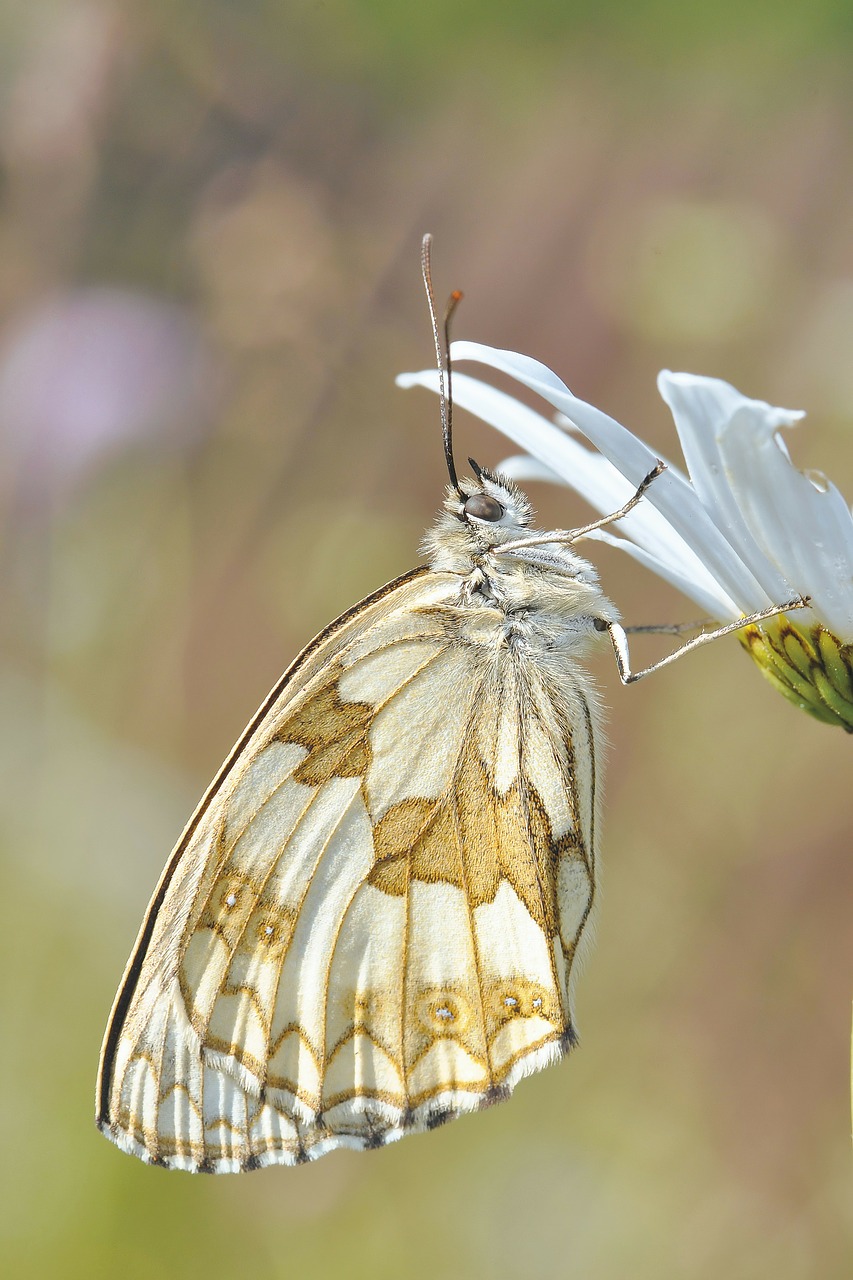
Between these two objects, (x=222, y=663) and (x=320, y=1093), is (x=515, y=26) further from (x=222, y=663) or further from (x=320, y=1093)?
(x=320, y=1093)

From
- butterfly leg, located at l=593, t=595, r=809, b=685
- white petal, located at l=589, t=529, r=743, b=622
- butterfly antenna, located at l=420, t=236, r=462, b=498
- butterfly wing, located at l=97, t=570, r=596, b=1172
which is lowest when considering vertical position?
butterfly wing, located at l=97, t=570, r=596, b=1172

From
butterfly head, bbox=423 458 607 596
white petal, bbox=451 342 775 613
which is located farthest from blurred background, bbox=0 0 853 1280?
white petal, bbox=451 342 775 613

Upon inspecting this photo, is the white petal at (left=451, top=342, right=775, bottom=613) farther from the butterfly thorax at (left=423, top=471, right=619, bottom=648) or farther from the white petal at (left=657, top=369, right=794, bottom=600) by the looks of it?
the butterfly thorax at (left=423, top=471, right=619, bottom=648)

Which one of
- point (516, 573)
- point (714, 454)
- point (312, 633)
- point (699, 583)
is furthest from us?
point (312, 633)

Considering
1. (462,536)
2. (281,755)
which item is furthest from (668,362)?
(281,755)

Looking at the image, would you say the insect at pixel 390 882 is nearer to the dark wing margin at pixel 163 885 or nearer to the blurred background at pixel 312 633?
the dark wing margin at pixel 163 885

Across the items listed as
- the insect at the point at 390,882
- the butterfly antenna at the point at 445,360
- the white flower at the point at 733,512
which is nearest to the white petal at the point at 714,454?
the white flower at the point at 733,512

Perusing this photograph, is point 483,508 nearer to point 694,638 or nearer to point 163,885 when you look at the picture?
point 694,638

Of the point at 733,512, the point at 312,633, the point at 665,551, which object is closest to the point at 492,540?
the point at 665,551
